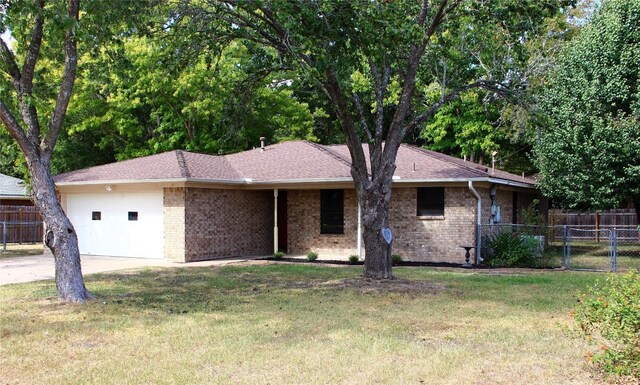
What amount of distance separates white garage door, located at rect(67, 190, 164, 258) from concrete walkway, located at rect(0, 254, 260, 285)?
1.63ft

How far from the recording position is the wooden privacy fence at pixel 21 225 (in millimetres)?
28953

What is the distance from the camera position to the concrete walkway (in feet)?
50.1

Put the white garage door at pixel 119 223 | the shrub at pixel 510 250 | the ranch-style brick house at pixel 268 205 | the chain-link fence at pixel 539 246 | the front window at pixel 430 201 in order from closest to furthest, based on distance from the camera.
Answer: the chain-link fence at pixel 539 246 → the shrub at pixel 510 250 → the ranch-style brick house at pixel 268 205 → the front window at pixel 430 201 → the white garage door at pixel 119 223

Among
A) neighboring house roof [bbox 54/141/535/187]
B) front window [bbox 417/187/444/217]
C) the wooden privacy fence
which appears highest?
neighboring house roof [bbox 54/141/535/187]

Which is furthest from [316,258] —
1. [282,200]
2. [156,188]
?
[156,188]

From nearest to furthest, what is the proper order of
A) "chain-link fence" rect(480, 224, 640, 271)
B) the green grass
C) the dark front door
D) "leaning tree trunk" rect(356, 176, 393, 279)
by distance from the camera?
the green grass → "leaning tree trunk" rect(356, 176, 393, 279) → "chain-link fence" rect(480, 224, 640, 271) → the dark front door

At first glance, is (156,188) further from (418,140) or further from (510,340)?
(418,140)

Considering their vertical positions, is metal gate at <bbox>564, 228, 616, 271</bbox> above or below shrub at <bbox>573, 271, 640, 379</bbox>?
below

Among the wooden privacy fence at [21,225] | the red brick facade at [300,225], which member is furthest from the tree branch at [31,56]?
the wooden privacy fence at [21,225]

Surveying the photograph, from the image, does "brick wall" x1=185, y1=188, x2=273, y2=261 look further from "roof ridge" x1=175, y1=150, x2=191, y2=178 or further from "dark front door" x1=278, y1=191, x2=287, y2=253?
"roof ridge" x1=175, y1=150, x2=191, y2=178

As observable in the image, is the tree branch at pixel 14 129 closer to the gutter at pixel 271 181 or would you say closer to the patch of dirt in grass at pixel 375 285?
the patch of dirt in grass at pixel 375 285

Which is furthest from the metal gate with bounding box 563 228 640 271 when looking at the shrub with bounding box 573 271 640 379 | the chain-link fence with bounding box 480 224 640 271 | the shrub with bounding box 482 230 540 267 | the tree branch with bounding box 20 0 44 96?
the tree branch with bounding box 20 0 44 96

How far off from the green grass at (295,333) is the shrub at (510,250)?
12.8 ft

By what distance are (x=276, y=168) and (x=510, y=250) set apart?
830 centimetres
